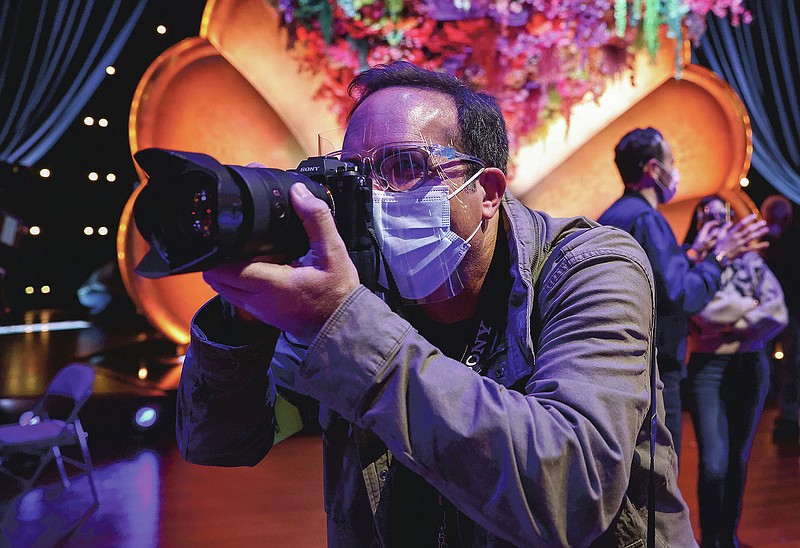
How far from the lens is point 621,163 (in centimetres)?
285

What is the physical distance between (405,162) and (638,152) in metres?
1.96

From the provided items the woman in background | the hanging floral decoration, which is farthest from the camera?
the hanging floral decoration

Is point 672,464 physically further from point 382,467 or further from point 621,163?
point 621,163

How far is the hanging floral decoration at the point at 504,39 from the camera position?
16.6ft

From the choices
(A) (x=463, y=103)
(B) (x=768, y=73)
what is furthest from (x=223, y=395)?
(B) (x=768, y=73)

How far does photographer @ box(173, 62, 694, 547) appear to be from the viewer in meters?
0.78

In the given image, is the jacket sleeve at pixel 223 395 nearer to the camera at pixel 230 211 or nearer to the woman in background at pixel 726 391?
the camera at pixel 230 211

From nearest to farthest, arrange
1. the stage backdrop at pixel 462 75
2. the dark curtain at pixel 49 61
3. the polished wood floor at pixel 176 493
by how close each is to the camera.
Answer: the polished wood floor at pixel 176 493 → the stage backdrop at pixel 462 75 → the dark curtain at pixel 49 61

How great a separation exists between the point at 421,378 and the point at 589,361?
227 millimetres

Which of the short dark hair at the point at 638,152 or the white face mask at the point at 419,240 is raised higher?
the white face mask at the point at 419,240

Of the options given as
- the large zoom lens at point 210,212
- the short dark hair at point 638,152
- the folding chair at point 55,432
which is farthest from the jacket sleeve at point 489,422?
the folding chair at point 55,432

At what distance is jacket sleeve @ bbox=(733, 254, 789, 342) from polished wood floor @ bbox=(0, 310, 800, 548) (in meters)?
1.10

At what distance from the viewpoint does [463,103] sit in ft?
3.94

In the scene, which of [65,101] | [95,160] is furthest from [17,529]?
[95,160]
